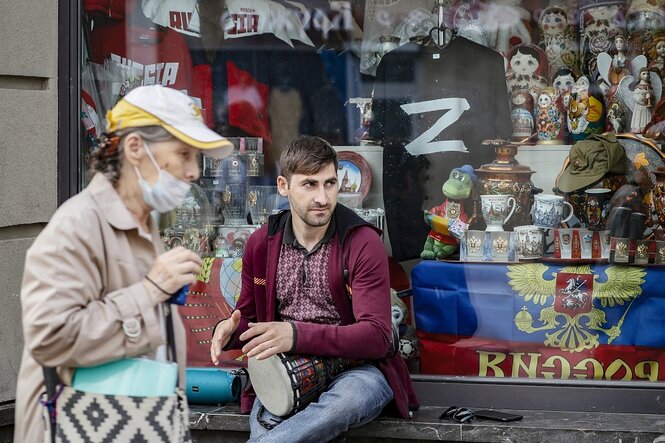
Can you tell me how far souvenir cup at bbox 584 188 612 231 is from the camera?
4887 millimetres

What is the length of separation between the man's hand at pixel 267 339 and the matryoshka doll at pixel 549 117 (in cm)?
176

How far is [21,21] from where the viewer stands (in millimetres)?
4770

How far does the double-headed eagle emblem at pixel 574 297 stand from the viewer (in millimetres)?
4812

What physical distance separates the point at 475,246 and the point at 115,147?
2.65 metres

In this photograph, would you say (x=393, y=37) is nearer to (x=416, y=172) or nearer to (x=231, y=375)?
(x=416, y=172)

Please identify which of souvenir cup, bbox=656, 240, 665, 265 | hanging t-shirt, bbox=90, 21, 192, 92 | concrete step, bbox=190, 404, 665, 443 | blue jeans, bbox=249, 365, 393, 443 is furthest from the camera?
hanging t-shirt, bbox=90, 21, 192, 92

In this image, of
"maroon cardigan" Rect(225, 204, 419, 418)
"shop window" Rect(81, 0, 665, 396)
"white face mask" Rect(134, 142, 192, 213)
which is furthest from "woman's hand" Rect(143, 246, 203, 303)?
"shop window" Rect(81, 0, 665, 396)

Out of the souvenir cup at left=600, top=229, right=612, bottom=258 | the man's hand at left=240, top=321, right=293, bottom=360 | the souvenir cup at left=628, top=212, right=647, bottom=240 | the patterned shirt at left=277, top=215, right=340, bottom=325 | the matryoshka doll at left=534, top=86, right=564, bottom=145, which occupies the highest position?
the matryoshka doll at left=534, top=86, right=564, bottom=145

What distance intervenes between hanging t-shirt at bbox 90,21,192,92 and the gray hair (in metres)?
2.69

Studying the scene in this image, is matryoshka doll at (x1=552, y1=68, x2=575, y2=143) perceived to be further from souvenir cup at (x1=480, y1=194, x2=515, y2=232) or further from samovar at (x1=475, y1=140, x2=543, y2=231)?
souvenir cup at (x1=480, y1=194, x2=515, y2=232)

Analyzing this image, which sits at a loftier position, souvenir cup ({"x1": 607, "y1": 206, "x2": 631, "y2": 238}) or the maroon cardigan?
souvenir cup ({"x1": 607, "y1": 206, "x2": 631, "y2": 238})

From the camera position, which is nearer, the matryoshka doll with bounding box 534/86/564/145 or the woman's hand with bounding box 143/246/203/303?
the woman's hand with bounding box 143/246/203/303

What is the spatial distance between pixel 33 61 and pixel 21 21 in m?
0.18

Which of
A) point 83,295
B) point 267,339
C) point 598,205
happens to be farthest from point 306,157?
point 83,295
